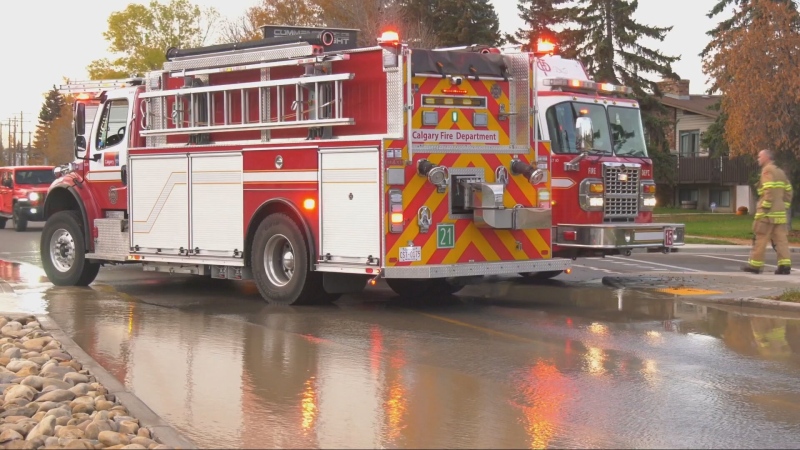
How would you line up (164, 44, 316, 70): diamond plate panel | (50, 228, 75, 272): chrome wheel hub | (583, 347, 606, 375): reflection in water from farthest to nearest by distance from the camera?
(50, 228, 75, 272): chrome wheel hub < (164, 44, 316, 70): diamond plate panel < (583, 347, 606, 375): reflection in water

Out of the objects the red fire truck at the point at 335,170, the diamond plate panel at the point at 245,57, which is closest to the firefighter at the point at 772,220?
the red fire truck at the point at 335,170

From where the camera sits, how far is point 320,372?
851 cm

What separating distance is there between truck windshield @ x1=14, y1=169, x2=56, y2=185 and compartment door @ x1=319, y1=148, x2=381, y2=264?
79.1 ft

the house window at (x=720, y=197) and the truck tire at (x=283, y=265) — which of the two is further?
the house window at (x=720, y=197)

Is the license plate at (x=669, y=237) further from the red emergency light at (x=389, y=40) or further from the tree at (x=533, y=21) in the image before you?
the tree at (x=533, y=21)

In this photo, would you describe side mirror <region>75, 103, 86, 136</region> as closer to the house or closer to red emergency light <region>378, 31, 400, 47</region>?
red emergency light <region>378, 31, 400, 47</region>

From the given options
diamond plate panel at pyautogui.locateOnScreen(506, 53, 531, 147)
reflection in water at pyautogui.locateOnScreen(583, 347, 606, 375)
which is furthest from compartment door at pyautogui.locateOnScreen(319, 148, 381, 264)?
reflection in water at pyautogui.locateOnScreen(583, 347, 606, 375)

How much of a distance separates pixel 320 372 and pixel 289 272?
13.8ft

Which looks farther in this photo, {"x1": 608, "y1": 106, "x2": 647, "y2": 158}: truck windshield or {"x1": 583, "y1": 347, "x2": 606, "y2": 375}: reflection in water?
{"x1": 608, "y1": 106, "x2": 647, "y2": 158}: truck windshield

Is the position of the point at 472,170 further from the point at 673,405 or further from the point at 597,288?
the point at 673,405

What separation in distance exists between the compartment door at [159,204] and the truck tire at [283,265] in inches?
54.9

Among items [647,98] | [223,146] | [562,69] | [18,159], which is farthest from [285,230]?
[18,159]

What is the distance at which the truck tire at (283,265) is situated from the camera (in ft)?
40.2

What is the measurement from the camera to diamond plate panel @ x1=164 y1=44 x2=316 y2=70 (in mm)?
12445
